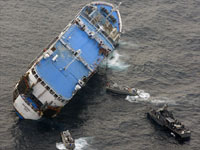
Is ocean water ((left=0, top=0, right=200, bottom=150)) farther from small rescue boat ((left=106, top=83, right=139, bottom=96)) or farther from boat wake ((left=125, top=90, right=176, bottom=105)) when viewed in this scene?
A: small rescue boat ((left=106, top=83, right=139, bottom=96))

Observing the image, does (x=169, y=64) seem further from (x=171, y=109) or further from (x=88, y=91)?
(x=88, y=91)

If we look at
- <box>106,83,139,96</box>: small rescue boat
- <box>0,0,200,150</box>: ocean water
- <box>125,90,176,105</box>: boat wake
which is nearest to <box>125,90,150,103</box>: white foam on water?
<box>125,90,176,105</box>: boat wake

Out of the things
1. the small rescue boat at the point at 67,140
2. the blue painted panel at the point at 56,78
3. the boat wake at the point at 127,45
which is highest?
the blue painted panel at the point at 56,78

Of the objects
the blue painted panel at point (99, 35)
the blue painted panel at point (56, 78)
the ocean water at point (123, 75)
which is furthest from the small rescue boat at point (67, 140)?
the blue painted panel at point (99, 35)

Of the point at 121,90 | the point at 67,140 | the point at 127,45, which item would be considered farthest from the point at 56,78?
the point at 127,45

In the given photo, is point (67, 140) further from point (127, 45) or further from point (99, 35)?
point (127, 45)

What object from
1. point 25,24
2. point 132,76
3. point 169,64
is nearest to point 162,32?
point 169,64

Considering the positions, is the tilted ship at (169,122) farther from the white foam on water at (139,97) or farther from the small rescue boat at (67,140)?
the small rescue boat at (67,140)
